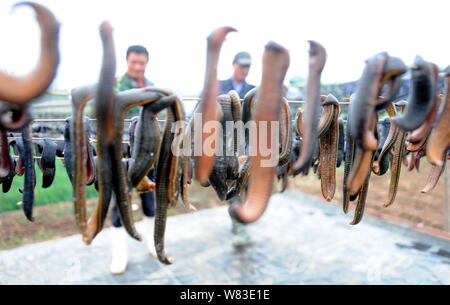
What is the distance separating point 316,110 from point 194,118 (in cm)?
37

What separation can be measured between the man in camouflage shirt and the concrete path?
184mm

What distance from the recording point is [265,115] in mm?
816

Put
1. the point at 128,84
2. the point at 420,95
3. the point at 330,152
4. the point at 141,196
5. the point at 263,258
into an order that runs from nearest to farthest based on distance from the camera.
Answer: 1. the point at 420,95
2. the point at 330,152
3. the point at 128,84
4. the point at 141,196
5. the point at 263,258

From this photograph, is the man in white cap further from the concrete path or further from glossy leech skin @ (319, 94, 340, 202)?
the concrete path

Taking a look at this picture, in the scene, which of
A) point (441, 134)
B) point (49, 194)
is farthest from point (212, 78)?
point (49, 194)

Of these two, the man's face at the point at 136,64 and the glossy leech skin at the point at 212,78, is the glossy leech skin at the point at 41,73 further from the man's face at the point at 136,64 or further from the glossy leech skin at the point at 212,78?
the man's face at the point at 136,64

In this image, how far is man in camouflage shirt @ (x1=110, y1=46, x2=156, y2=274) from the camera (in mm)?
2812

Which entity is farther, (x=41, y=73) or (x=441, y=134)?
(x=441, y=134)

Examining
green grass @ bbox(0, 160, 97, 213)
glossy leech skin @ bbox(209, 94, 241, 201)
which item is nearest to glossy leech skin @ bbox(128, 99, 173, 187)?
glossy leech skin @ bbox(209, 94, 241, 201)

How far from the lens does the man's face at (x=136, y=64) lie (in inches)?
110

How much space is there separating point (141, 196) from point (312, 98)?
10.9ft

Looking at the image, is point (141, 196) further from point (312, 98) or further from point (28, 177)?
point (312, 98)

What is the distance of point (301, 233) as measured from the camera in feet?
16.8

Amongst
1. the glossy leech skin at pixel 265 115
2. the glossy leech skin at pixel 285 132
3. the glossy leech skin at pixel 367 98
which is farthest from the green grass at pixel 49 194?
the glossy leech skin at pixel 367 98
